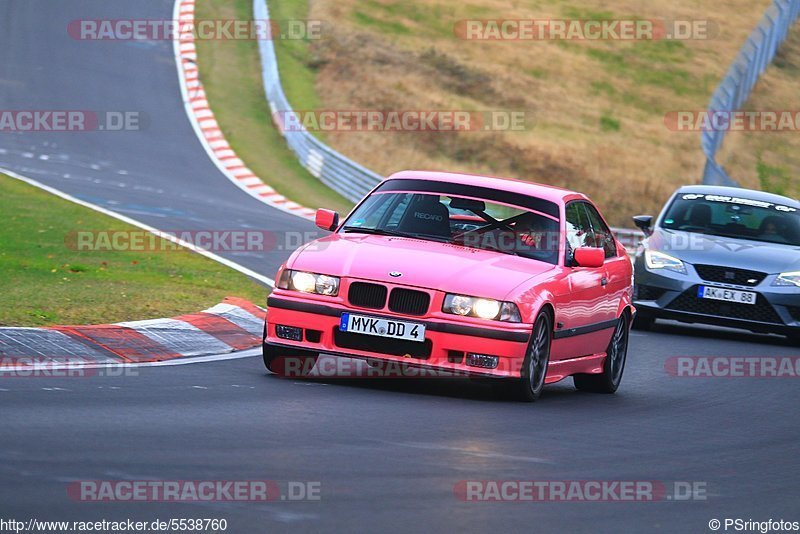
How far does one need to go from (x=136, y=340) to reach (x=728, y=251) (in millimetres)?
7641

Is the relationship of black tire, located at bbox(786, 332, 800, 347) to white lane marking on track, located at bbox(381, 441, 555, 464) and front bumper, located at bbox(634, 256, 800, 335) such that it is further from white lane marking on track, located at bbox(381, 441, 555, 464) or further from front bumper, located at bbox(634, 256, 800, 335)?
white lane marking on track, located at bbox(381, 441, 555, 464)

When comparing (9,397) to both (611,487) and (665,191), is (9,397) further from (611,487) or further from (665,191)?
(665,191)

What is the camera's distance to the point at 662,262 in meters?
16.4

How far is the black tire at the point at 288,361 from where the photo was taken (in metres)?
10.1

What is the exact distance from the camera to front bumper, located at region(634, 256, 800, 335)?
52.6 ft

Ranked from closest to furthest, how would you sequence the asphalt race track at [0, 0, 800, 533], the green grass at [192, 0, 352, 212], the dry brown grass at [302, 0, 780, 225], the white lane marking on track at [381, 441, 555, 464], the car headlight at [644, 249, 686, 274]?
the asphalt race track at [0, 0, 800, 533] < the white lane marking on track at [381, 441, 555, 464] < the car headlight at [644, 249, 686, 274] < the green grass at [192, 0, 352, 212] < the dry brown grass at [302, 0, 780, 225]

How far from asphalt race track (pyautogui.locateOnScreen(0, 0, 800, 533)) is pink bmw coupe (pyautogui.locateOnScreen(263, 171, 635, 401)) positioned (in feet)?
0.95

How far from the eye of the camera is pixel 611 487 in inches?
286

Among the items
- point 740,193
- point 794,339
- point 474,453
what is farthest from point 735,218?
point 474,453

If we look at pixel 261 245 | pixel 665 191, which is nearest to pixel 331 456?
pixel 261 245

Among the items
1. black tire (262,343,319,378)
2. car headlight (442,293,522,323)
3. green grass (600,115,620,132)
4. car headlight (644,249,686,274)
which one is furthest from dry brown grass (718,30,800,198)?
car headlight (442,293,522,323)

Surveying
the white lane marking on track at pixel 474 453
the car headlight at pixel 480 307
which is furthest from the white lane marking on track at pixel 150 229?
the white lane marking on track at pixel 474 453

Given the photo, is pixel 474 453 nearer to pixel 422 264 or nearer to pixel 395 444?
pixel 395 444

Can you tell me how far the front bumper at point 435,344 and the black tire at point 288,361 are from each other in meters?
0.35
